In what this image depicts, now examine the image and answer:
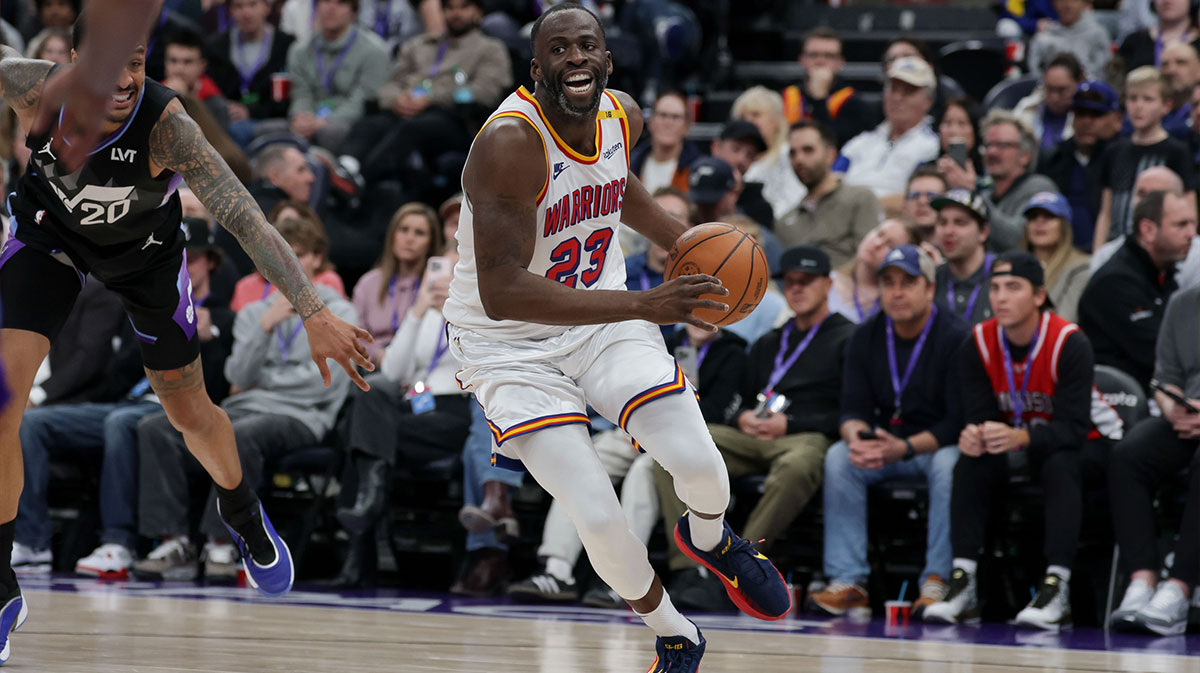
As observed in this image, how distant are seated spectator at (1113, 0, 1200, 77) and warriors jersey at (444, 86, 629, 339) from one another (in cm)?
669

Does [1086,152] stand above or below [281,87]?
below

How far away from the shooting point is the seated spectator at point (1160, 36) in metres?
10.3

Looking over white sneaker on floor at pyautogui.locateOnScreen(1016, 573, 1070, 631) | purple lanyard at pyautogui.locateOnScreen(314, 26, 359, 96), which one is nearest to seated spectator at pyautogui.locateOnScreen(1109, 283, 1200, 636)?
white sneaker on floor at pyautogui.locateOnScreen(1016, 573, 1070, 631)

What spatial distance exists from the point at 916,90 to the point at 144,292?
6.09 metres

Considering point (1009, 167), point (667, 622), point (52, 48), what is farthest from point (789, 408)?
point (52, 48)

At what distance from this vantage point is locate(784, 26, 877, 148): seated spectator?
10.9m

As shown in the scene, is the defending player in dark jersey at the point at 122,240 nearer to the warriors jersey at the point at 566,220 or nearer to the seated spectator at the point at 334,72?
the warriors jersey at the point at 566,220

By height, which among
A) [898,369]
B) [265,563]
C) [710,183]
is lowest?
[265,563]

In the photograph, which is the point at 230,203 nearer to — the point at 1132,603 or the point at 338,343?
the point at 338,343

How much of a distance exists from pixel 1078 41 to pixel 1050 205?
337cm

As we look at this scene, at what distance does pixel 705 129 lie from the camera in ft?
39.2

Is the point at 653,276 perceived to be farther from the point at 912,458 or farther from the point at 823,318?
the point at 912,458

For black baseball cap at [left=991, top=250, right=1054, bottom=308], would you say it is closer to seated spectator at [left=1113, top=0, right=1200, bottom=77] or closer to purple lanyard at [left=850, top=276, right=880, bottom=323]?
purple lanyard at [left=850, top=276, right=880, bottom=323]

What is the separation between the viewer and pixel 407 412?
8.34 metres
